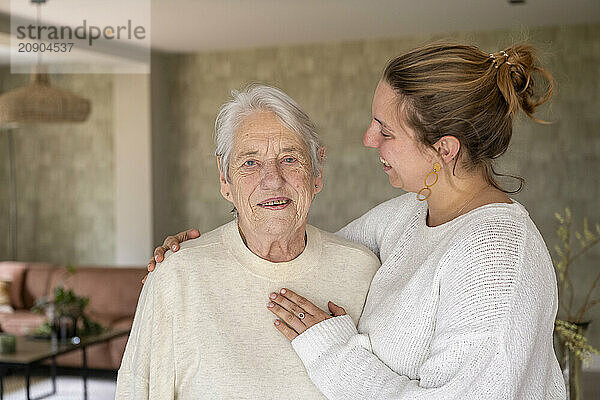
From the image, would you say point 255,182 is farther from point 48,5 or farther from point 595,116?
point 595,116

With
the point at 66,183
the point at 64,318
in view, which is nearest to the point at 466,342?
Result: the point at 64,318

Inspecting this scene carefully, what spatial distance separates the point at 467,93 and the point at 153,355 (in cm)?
100

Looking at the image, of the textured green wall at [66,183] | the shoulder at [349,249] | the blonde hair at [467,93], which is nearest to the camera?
the blonde hair at [467,93]

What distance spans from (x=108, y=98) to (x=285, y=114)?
694 cm

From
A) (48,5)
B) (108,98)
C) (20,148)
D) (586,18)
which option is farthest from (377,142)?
(20,148)

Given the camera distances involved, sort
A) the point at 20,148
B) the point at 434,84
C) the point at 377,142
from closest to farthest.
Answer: the point at 434,84
the point at 377,142
the point at 20,148

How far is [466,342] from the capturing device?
1.50m

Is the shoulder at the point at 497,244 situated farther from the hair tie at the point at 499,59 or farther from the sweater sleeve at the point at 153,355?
the sweater sleeve at the point at 153,355

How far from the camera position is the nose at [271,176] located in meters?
1.87

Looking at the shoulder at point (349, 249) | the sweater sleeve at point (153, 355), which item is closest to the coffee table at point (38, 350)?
the sweater sleeve at point (153, 355)

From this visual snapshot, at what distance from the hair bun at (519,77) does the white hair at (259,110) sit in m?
0.52

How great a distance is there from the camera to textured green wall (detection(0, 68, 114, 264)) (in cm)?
842

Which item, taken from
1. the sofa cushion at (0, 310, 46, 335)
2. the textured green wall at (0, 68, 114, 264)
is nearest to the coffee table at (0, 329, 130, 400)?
the sofa cushion at (0, 310, 46, 335)

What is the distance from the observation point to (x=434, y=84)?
1.67 metres
